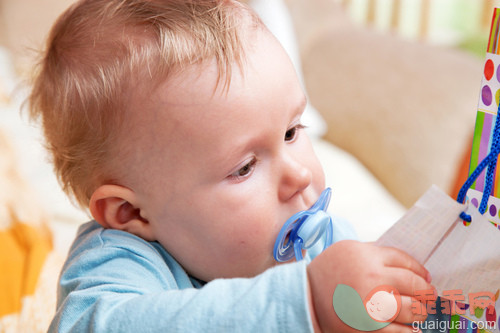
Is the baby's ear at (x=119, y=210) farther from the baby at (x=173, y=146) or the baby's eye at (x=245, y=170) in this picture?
the baby's eye at (x=245, y=170)

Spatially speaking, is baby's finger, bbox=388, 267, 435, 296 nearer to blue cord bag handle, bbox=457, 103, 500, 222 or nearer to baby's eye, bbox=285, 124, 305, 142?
blue cord bag handle, bbox=457, 103, 500, 222

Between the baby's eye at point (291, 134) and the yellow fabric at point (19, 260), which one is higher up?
the baby's eye at point (291, 134)

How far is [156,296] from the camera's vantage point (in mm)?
634

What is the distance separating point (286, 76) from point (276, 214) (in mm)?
181

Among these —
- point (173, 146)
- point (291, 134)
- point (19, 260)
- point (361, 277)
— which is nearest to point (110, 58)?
point (173, 146)

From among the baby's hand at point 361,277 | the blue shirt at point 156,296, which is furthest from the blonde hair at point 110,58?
the baby's hand at point 361,277

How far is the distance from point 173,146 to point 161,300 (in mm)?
191

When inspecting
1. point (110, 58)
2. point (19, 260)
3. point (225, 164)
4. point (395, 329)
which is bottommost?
point (19, 260)

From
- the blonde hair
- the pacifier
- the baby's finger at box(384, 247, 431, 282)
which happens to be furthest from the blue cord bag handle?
the blonde hair

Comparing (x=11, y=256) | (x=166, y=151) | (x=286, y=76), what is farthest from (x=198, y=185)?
(x=11, y=256)

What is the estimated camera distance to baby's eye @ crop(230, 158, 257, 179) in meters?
0.72

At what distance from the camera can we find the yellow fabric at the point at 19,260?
110cm

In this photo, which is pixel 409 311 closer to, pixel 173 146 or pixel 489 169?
pixel 489 169

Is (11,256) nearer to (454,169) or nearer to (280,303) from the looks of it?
(280,303)
